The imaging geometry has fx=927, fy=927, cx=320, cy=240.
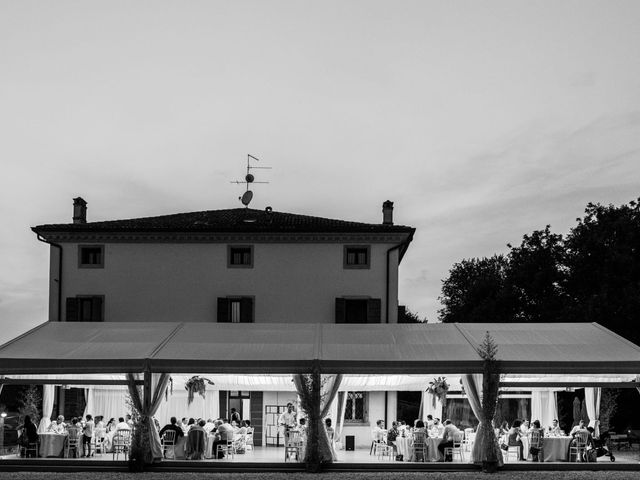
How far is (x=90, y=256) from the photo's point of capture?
31.2 metres

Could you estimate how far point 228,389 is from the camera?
87.5 ft

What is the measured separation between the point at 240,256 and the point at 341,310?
3862 mm

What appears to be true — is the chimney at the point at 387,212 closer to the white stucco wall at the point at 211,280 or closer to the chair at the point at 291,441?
the white stucco wall at the point at 211,280

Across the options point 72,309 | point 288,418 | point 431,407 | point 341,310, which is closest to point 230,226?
point 341,310

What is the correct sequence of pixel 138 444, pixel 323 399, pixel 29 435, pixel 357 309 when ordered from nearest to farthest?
pixel 138 444, pixel 323 399, pixel 29 435, pixel 357 309

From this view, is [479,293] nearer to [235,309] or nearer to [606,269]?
[606,269]

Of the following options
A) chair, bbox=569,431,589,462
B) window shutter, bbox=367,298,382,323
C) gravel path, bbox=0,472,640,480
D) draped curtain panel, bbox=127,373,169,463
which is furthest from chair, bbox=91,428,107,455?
chair, bbox=569,431,589,462

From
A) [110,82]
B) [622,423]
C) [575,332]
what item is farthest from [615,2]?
[622,423]

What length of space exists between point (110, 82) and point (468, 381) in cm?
1008

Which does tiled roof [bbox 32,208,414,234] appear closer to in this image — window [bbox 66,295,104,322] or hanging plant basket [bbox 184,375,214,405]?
window [bbox 66,295,104,322]

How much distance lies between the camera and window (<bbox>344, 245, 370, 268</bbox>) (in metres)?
30.7

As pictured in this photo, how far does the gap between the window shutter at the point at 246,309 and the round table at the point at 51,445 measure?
1033 cm

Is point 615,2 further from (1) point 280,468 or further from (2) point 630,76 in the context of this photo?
(1) point 280,468

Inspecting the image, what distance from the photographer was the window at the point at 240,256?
30953 mm
